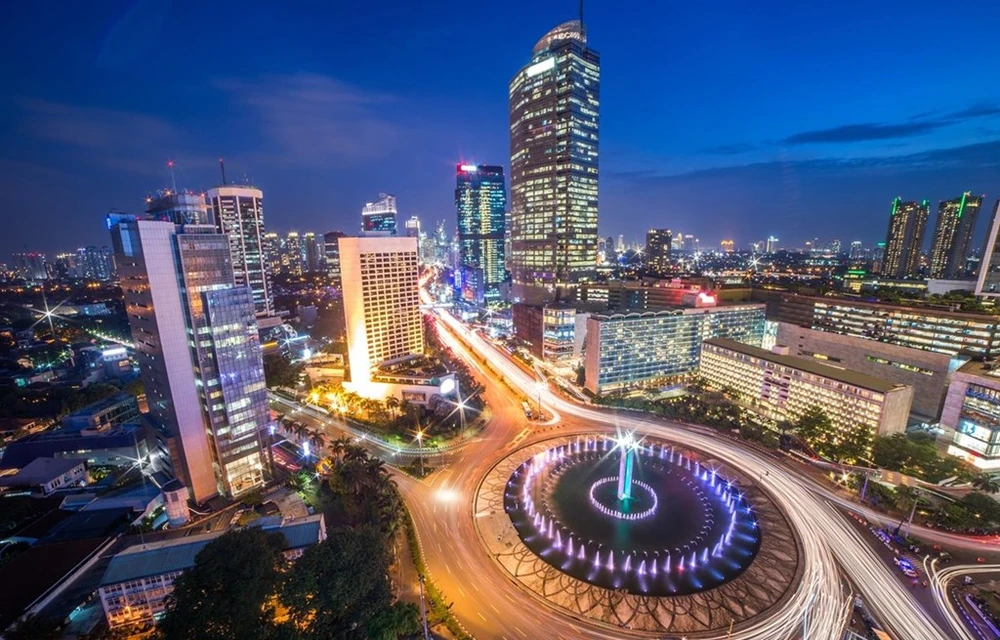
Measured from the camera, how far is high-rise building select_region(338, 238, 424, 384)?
94875 mm

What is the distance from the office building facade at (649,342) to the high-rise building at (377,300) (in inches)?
1922

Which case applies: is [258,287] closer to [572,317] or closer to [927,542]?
[572,317]

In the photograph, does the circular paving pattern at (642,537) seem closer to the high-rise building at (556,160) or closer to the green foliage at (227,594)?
the green foliage at (227,594)

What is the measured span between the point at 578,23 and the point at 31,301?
25529 centimetres

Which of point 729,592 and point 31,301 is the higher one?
point 31,301

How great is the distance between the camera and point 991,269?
93125mm

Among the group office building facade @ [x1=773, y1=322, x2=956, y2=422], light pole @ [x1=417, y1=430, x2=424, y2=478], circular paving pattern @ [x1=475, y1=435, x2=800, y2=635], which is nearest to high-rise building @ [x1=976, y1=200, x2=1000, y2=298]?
office building facade @ [x1=773, y1=322, x2=956, y2=422]

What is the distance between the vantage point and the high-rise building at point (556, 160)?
14275cm

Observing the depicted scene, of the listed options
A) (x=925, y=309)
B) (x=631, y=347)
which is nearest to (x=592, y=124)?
(x=631, y=347)

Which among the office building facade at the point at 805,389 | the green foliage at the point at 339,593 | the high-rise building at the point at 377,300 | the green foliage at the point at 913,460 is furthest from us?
the high-rise building at the point at 377,300

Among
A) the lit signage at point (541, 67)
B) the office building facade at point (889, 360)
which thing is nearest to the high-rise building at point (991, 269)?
→ the office building facade at point (889, 360)

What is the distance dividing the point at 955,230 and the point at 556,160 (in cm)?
21261

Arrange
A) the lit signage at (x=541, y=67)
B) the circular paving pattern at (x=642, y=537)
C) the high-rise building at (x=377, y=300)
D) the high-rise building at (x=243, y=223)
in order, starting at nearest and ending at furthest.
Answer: the circular paving pattern at (x=642, y=537) < the high-rise building at (x=377, y=300) < the high-rise building at (x=243, y=223) < the lit signage at (x=541, y=67)

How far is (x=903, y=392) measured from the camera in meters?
67.5
